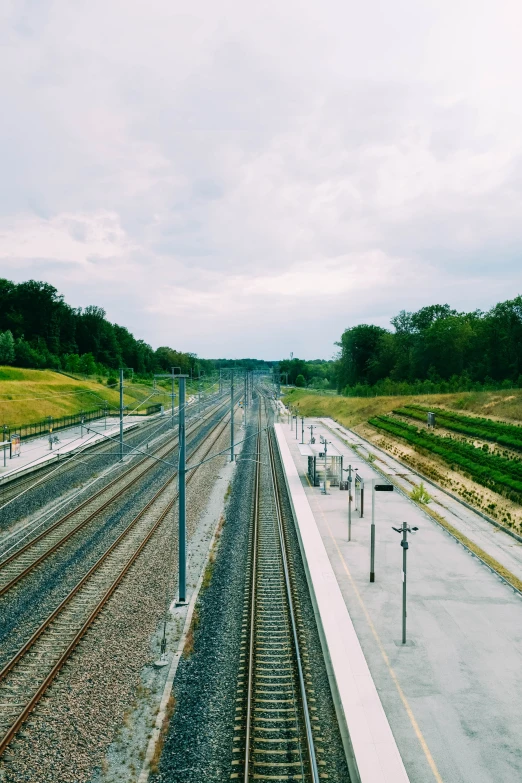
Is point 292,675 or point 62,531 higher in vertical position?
point 62,531

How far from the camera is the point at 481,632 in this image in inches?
568

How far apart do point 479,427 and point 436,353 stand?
50.6 meters

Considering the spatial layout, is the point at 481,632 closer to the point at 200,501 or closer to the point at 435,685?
the point at 435,685

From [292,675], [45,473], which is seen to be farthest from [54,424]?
[292,675]

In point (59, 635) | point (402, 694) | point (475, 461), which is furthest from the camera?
point (475, 461)

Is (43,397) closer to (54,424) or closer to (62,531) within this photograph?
(54,424)

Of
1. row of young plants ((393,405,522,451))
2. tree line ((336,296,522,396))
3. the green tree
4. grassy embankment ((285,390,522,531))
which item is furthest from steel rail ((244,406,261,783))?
the green tree

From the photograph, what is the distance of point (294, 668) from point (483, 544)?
13221mm

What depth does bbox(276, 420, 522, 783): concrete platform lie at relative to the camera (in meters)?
9.80

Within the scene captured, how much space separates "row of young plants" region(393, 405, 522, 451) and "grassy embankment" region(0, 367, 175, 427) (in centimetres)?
4126

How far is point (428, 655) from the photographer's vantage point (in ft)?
43.4

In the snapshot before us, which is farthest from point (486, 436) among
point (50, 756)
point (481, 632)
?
point (50, 756)

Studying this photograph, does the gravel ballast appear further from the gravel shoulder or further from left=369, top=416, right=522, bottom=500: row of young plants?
left=369, top=416, right=522, bottom=500: row of young plants

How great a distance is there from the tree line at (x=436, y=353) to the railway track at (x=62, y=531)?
55.2 meters
